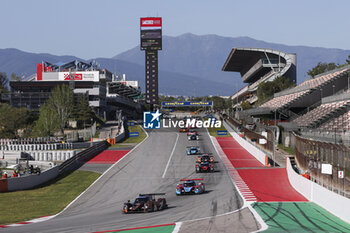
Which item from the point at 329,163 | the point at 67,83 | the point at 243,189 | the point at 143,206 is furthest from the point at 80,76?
the point at 329,163

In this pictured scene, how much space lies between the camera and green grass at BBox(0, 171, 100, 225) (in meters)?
31.6

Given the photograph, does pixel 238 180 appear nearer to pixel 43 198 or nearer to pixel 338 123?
pixel 338 123

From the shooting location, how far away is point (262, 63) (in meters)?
139

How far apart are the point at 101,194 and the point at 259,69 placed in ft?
365

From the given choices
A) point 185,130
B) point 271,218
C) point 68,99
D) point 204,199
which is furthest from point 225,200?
point 68,99

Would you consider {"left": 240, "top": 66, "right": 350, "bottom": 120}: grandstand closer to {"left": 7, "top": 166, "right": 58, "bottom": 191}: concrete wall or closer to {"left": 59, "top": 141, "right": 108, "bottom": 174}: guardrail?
{"left": 59, "top": 141, "right": 108, "bottom": 174}: guardrail

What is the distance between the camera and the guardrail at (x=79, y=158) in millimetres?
51344

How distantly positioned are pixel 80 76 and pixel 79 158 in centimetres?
9512

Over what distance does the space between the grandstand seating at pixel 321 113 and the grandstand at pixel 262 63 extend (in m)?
62.8

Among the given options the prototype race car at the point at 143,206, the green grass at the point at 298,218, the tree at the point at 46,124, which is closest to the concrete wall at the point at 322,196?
the green grass at the point at 298,218

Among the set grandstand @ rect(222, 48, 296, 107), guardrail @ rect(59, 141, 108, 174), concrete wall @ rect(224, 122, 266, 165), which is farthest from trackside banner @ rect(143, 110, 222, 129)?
guardrail @ rect(59, 141, 108, 174)

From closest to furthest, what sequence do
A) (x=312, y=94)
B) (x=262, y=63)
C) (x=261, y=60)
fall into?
(x=312, y=94) < (x=262, y=63) < (x=261, y=60)

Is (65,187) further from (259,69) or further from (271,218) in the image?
(259,69)

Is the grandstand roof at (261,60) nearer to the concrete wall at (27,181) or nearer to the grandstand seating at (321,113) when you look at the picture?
the grandstand seating at (321,113)
